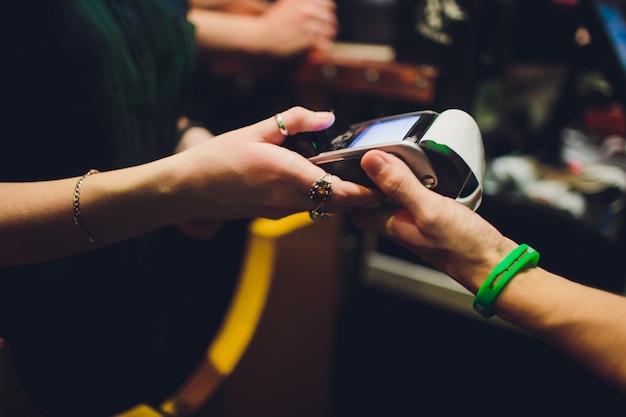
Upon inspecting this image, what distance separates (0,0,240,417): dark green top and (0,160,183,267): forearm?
6cm

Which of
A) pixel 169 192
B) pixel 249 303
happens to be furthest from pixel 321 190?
pixel 249 303

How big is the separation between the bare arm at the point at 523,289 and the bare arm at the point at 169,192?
0.18 ft

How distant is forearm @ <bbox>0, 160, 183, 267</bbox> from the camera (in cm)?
54

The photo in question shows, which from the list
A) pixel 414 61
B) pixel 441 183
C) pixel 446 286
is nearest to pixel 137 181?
pixel 441 183

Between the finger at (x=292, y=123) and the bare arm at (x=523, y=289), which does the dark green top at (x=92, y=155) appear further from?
the bare arm at (x=523, y=289)

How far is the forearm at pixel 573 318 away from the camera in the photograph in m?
0.54

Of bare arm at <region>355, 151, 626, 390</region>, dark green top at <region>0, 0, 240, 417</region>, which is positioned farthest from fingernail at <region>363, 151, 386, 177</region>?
dark green top at <region>0, 0, 240, 417</region>

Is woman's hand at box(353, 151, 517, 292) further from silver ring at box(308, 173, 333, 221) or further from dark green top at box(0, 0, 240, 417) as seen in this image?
dark green top at box(0, 0, 240, 417)

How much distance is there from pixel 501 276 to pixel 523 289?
0.10 feet

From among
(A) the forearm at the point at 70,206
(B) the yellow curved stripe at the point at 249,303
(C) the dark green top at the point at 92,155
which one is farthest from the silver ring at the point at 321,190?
(B) the yellow curved stripe at the point at 249,303

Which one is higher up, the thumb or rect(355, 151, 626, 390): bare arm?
the thumb

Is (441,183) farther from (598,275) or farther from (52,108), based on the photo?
(598,275)

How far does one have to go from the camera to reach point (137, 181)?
0.55 meters

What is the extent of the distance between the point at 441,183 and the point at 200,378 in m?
0.53
